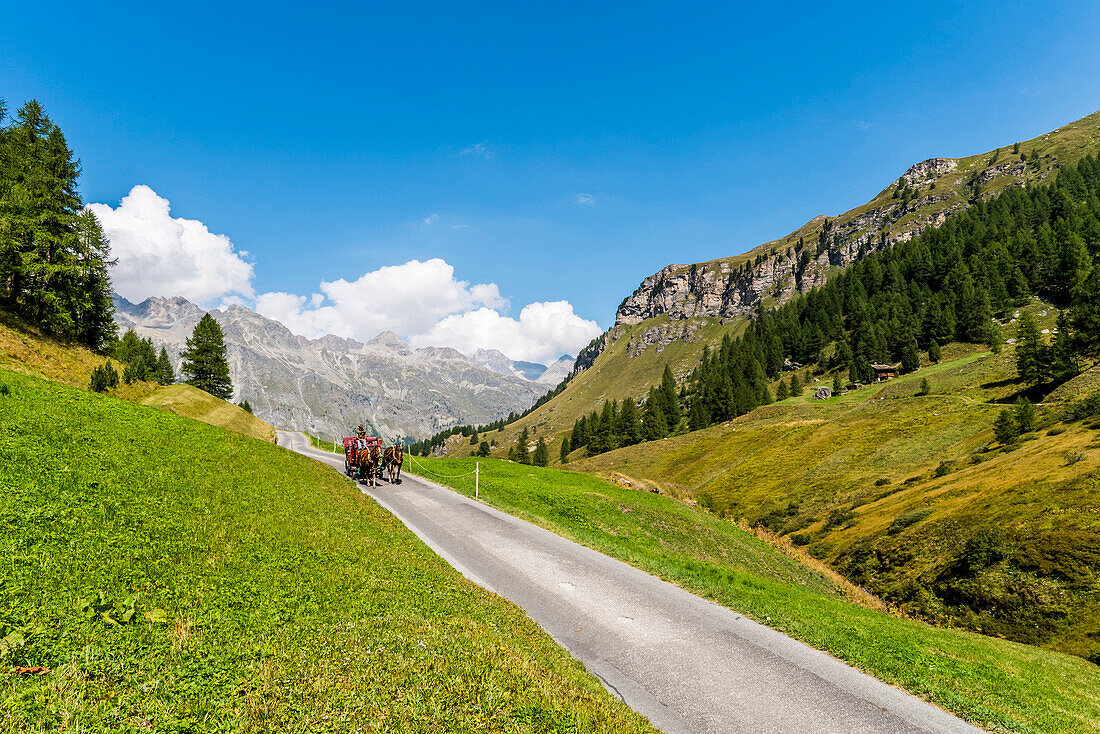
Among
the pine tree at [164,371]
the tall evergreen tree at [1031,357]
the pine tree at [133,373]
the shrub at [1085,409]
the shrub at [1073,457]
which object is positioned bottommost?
the shrub at [1073,457]

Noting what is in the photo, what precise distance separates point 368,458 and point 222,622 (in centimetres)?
2337

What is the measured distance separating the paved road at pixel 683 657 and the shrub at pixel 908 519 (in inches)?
1198

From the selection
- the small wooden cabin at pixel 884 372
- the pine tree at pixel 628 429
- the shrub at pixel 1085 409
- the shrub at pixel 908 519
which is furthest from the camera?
the pine tree at pixel 628 429

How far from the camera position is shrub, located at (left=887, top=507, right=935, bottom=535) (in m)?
33.7

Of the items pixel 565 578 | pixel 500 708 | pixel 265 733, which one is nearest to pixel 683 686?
pixel 500 708

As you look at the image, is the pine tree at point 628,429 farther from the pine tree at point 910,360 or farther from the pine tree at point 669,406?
the pine tree at point 910,360

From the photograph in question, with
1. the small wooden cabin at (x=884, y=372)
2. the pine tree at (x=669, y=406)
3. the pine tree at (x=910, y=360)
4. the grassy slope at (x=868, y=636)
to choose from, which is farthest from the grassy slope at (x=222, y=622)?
the pine tree at (x=910, y=360)

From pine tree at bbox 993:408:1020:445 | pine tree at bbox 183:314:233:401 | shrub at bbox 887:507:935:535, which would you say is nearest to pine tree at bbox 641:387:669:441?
pine tree at bbox 993:408:1020:445

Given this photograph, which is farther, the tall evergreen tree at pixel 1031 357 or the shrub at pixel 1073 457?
the tall evergreen tree at pixel 1031 357

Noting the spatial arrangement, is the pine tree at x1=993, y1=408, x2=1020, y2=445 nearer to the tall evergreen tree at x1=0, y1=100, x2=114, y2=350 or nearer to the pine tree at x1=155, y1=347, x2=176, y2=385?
the tall evergreen tree at x1=0, y1=100, x2=114, y2=350

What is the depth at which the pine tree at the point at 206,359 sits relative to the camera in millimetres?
69500

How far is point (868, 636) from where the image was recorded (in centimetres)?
1121

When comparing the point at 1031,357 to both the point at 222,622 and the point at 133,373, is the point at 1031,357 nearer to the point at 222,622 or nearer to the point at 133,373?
the point at 222,622

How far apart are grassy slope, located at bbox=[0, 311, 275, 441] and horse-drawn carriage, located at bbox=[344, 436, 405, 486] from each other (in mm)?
15061
